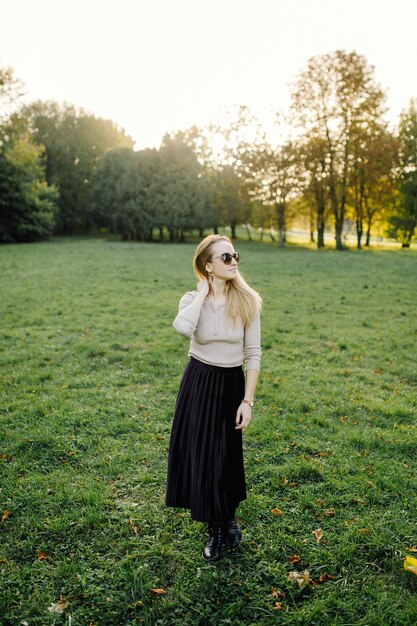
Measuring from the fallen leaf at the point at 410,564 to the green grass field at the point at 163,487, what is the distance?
7 cm

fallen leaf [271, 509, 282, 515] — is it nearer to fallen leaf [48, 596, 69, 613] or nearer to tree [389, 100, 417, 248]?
fallen leaf [48, 596, 69, 613]

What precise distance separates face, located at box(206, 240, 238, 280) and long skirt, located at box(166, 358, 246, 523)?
773 mm

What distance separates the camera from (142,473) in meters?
4.93

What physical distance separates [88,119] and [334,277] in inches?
2058

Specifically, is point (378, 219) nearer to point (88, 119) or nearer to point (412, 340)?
point (88, 119)

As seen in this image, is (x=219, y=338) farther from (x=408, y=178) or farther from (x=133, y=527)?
(x=408, y=178)

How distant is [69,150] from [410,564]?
204 feet

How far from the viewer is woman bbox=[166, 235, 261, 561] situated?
11.8 feet

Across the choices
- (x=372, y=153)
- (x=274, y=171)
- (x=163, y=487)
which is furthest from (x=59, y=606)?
(x=274, y=171)

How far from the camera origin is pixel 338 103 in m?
37.4

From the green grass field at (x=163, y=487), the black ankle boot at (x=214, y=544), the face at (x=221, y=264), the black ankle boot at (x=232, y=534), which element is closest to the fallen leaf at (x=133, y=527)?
the green grass field at (x=163, y=487)

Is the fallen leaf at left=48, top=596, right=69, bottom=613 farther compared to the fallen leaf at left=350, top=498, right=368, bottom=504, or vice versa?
the fallen leaf at left=350, top=498, right=368, bottom=504

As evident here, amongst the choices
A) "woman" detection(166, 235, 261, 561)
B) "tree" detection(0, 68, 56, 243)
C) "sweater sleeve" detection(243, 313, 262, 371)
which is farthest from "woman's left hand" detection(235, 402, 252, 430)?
"tree" detection(0, 68, 56, 243)

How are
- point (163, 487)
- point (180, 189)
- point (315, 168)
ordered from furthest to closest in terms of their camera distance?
point (180, 189), point (315, 168), point (163, 487)
